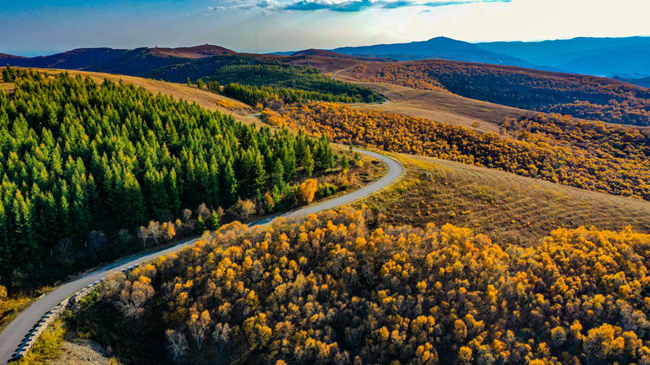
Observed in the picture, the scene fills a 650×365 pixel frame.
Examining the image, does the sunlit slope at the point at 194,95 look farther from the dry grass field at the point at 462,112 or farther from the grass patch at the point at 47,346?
the grass patch at the point at 47,346

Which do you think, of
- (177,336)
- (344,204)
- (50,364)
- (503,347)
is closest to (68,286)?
(50,364)

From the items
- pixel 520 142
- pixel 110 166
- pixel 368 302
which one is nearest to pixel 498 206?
pixel 368 302

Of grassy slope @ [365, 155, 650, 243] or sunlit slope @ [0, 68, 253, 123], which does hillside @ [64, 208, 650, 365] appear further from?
sunlit slope @ [0, 68, 253, 123]

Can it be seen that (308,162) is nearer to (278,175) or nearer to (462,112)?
(278,175)

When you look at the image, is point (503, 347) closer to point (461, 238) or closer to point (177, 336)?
point (461, 238)

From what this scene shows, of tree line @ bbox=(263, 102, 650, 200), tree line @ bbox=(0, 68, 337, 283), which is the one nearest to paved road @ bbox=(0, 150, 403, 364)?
tree line @ bbox=(0, 68, 337, 283)
